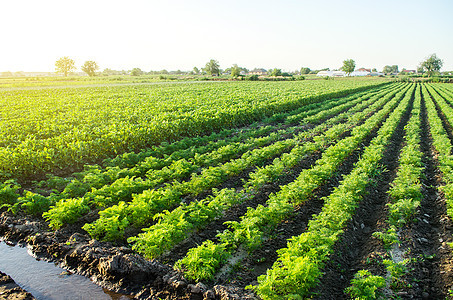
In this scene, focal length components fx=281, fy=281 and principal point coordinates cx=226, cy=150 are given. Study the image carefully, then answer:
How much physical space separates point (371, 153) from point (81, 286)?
402 inches

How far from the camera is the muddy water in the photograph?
484 cm

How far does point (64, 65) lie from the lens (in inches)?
5335

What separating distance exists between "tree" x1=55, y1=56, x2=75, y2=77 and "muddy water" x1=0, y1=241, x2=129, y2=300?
154m

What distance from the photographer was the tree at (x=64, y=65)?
439ft

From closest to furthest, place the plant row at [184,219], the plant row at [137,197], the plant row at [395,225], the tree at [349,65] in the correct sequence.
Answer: the plant row at [395,225], the plant row at [184,219], the plant row at [137,197], the tree at [349,65]

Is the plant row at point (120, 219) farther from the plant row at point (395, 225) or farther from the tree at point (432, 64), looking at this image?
the tree at point (432, 64)

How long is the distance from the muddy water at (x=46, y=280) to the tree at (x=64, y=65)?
154156mm

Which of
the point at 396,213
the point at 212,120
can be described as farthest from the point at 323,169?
the point at 212,120

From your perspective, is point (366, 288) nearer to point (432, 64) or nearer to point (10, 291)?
point (10, 291)

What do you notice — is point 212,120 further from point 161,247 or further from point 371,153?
point 161,247

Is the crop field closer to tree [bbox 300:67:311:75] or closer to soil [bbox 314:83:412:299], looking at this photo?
soil [bbox 314:83:412:299]

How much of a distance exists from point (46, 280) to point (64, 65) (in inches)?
6155

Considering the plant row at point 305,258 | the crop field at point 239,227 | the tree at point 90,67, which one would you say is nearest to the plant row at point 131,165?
the crop field at point 239,227

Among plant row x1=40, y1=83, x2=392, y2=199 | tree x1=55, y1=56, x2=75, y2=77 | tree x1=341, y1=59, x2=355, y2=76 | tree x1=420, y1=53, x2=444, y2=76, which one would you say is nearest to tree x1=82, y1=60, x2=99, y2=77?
tree x1=55, y1=56, x2=75, y2=77
